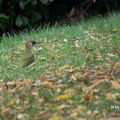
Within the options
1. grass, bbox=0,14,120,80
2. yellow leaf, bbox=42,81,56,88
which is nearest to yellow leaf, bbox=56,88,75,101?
yellow leaf, bbox=42,81,56,88

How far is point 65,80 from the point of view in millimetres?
6027

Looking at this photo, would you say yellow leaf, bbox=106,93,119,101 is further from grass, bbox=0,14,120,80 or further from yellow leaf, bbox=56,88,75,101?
grass, bbox=0,14,120,80

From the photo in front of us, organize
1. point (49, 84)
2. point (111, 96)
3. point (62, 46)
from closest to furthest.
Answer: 1. point (111, 96)
2. point (49, 84)
3. point (62, 46)

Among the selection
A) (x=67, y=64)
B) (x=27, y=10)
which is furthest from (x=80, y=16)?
(x=67, y=64)

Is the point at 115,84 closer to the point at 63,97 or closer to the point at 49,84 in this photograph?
the point at 63,97

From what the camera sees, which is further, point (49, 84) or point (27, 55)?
point (27, 55)

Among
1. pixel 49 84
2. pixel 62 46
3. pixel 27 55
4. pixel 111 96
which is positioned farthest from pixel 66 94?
pixel 62 46

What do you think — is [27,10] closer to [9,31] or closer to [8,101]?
[9,31]

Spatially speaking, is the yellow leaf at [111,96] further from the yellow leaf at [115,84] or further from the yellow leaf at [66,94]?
the yellow leaf at [66,94]

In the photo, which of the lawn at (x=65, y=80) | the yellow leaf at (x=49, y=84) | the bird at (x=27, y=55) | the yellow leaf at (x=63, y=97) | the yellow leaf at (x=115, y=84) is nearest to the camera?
the lawn at (x=65, y=80)

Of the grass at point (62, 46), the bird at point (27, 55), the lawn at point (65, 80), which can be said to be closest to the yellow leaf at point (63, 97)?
the lawn at point (65, 80)

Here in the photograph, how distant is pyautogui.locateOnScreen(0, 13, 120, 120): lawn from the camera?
5.21m

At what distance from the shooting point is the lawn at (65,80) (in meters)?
5.21

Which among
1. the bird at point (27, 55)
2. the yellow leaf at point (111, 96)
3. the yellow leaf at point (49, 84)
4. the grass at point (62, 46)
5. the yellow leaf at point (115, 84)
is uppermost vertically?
the bird at point (27, 55)
